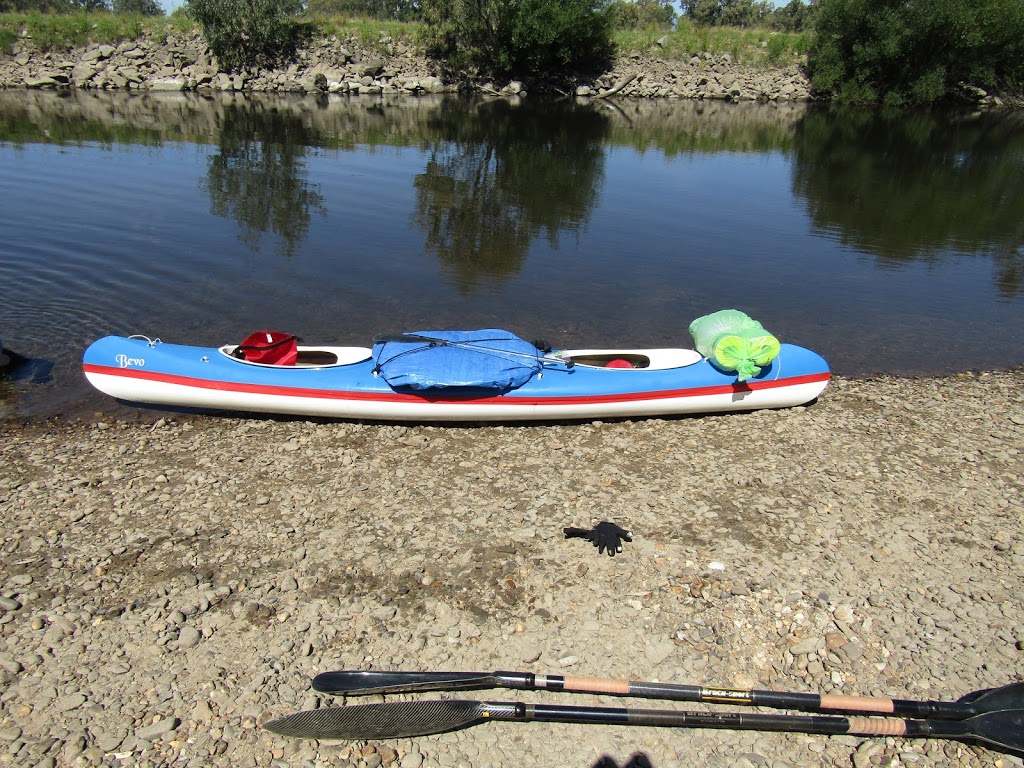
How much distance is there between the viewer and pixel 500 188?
18.6m

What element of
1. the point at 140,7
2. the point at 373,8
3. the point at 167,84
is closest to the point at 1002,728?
the point at 167,84

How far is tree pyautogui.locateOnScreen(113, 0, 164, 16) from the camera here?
70.8 m

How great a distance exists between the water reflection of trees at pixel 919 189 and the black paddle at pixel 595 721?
11.7m

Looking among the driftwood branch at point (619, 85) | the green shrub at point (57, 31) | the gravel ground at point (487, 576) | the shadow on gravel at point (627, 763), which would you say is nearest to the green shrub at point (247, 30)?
the green shrub at point (57, 31)

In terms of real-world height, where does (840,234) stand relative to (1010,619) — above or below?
above

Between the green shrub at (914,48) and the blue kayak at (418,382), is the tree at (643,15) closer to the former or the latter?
the green shrub at (914,48)

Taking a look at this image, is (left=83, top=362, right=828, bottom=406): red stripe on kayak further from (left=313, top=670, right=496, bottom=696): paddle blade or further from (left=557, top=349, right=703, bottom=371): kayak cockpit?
(left=313, top=670, right=496, bottom=696): paddle blade

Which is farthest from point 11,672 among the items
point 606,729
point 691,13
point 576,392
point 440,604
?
point 691,13

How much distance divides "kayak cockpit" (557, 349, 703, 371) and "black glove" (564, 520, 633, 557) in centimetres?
244

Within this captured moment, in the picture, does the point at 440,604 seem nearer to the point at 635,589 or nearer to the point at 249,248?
the point at 635,589

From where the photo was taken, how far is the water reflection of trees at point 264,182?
49.6ft

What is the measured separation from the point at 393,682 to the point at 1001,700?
3.86 meters

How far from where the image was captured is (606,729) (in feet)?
14.4

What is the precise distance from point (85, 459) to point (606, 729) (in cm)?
572
